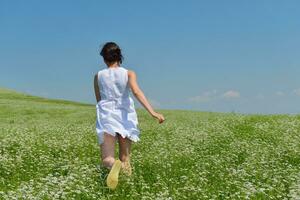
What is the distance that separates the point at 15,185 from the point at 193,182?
3.31 meters

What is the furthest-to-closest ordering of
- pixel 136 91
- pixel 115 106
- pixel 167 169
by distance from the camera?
1. pixel 167 169
2. pixel 115 106
3. pixel 136 91

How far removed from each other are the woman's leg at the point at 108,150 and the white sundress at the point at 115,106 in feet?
0.31

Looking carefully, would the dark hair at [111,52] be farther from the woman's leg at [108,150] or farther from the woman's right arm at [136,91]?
the woman's leg at [108,150]

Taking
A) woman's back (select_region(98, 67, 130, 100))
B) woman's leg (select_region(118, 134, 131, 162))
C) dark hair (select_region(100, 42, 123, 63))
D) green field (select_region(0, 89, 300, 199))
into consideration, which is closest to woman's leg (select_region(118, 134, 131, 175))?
woman's leg (select_region(118, 134, 131, 162))

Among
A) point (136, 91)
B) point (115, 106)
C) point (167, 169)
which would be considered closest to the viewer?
point (136, 91)

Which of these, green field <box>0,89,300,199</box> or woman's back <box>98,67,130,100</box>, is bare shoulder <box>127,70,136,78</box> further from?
green field <box>0,89,300,199</box>

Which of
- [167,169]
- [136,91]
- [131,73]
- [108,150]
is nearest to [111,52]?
[131,73]

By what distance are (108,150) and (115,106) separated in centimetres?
88

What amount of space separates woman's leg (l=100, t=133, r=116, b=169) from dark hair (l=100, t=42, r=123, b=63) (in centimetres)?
148

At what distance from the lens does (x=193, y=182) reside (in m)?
10.2

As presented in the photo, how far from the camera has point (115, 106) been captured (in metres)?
10.9

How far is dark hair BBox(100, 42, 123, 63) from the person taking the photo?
10664 millimetres

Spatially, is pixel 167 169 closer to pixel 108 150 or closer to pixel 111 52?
pixel 108 150

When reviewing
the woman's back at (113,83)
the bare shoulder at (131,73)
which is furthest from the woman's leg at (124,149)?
the bare shoulder at (131,73)
